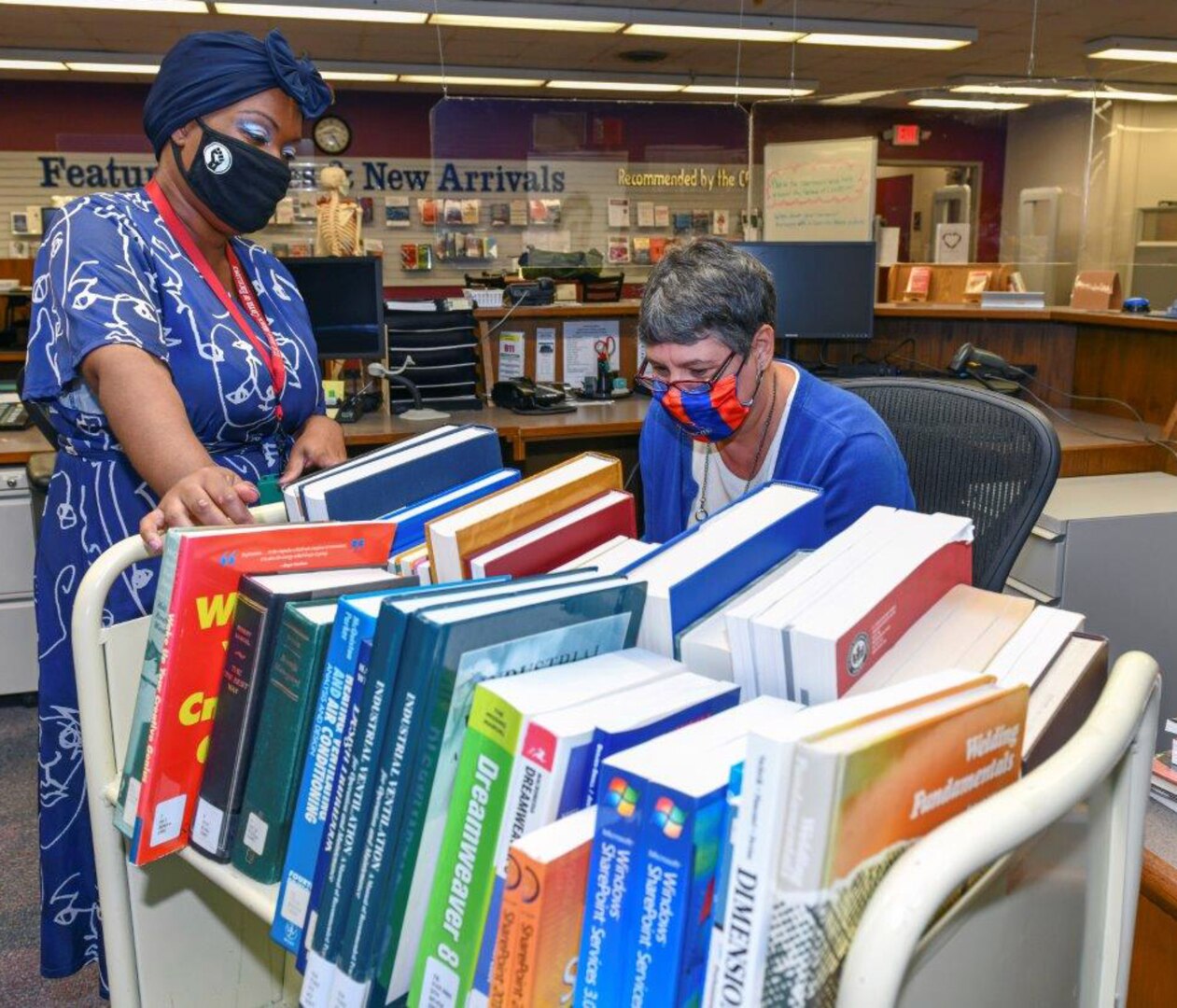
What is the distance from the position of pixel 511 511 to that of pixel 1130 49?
29.7ft

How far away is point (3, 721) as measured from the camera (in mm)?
3252

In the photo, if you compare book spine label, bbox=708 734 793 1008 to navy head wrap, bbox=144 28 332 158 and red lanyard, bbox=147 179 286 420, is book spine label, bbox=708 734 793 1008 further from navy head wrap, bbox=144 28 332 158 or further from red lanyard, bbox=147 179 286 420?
navy head wrap, bbox=144 28 332 158

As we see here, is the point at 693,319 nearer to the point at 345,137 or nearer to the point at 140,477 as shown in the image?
the point at 140,477

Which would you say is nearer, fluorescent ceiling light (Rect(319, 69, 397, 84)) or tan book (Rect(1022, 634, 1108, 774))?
tan book (Rect(1022, 634, 1108, 774))

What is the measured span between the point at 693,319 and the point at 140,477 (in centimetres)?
81

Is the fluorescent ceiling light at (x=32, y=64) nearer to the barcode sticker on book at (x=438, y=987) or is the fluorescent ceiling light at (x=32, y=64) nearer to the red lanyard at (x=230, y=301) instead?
the red lanyard at (x=230, y=301)

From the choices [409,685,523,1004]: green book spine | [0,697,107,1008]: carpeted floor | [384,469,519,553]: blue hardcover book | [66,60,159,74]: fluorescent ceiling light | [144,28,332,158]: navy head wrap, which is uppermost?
[66,60,159,74]: fluorescent ceiling light

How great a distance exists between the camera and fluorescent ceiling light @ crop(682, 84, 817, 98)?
9398mm

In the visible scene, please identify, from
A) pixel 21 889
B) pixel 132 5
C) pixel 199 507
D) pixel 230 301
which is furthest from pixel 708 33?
pixel 199 507

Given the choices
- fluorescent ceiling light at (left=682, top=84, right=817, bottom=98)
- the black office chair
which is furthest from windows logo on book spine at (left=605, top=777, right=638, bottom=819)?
fluorescent ceiling light at (left=682, top=84, right=817, bottom=98)

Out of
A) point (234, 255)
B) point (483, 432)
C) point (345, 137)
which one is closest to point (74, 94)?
point (345, 137)

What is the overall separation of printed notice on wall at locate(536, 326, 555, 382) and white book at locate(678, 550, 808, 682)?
313cm

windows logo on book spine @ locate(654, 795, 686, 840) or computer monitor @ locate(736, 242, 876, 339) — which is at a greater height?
computer monitor @ locate(736, 242, 876, 339)

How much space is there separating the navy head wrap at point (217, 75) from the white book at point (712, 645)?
105 centimetres
